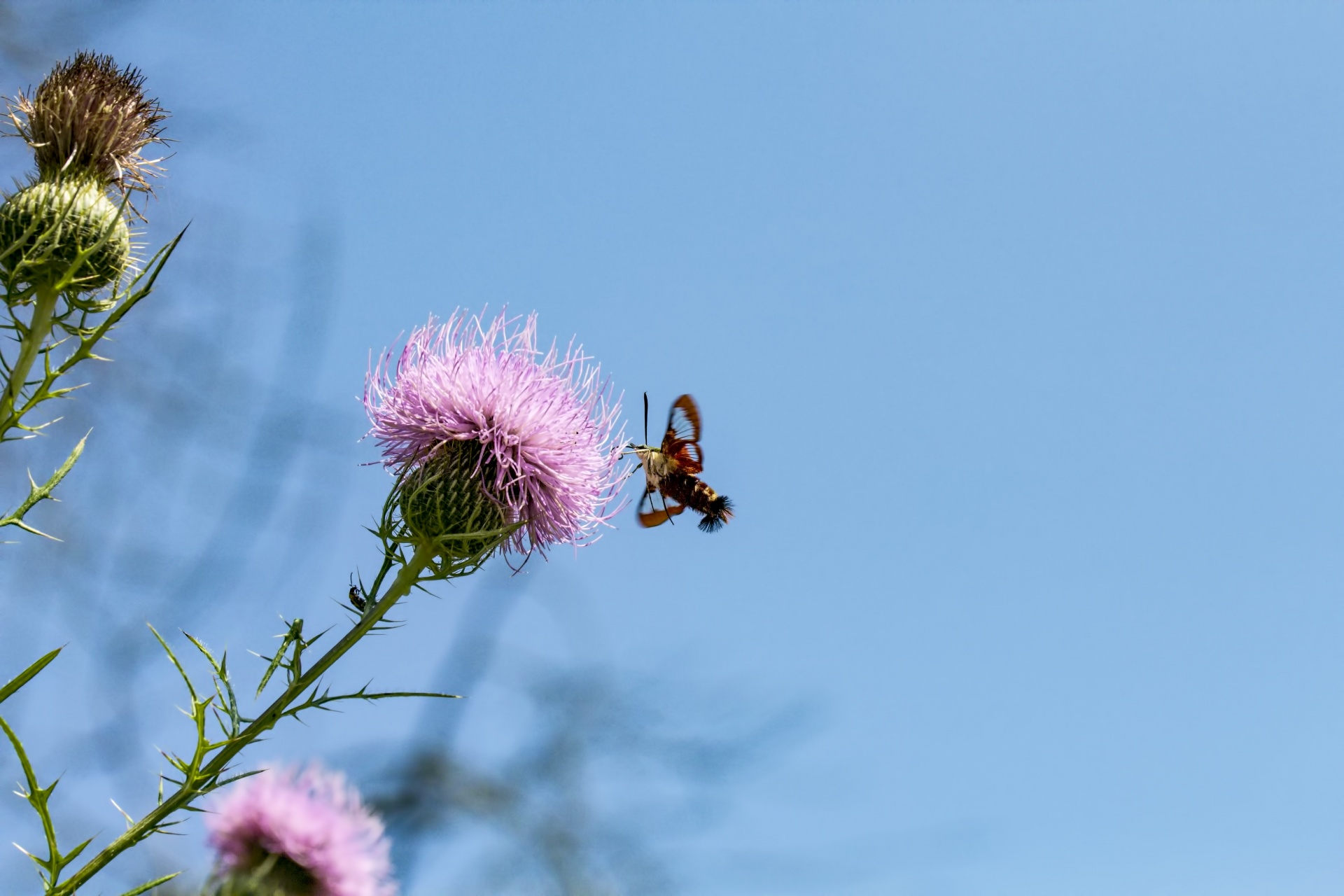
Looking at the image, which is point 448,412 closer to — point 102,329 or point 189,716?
point 102,329

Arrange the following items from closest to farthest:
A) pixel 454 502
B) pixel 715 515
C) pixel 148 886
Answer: pixel 148 886
pixel 454 502
pixel 715 515

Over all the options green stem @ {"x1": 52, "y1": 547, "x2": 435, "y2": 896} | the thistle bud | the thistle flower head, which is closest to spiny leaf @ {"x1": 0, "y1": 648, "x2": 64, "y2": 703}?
green stem @ {"x1": 52, "y1": 547, "x2": 435, "y2": 896}

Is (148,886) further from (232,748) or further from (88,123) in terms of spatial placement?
(88,123)

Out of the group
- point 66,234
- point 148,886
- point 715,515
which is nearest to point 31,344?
point 66,234

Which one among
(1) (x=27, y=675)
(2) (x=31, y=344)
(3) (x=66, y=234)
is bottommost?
(1) (x=27, y=675)

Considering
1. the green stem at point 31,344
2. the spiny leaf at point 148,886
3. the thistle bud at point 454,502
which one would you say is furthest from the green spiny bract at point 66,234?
the spiny leaf at point 148,886

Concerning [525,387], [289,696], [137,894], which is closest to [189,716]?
[289,696]

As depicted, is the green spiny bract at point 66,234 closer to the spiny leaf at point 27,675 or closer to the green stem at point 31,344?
the green stem at point 31,344
